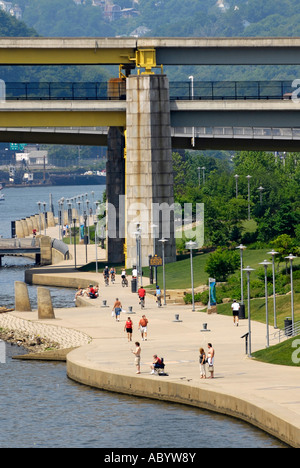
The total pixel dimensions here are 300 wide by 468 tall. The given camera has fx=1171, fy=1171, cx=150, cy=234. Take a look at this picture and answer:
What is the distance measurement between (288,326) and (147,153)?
42345 millimetres

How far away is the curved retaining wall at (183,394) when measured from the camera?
45594 mm

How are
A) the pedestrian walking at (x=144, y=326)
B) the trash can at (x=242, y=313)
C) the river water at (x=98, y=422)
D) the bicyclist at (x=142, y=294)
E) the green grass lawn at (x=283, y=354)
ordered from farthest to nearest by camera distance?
the bicyclist at (x=142, y=294) → the trash can at (x=242, y=313) → the pedestrian walking at (x=144, y=326) → the green grass lawn at (x=283, y=354) → the river water at (x=98, y=422)

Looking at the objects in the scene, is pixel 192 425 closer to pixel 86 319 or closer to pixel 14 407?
pixel 14 407

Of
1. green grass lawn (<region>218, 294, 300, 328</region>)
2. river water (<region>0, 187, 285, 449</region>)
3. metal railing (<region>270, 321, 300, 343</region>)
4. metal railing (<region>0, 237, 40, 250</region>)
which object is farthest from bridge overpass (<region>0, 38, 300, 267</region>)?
river water (<region>0, 187, 285, 449</region>)

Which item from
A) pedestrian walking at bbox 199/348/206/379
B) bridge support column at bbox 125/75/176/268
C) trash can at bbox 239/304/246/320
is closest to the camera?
→ pedestrian walking at bbox 199/348/206/379

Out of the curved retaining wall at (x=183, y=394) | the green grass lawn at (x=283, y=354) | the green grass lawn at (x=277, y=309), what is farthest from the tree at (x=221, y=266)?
the green grass lawn at (x=283, y=354)

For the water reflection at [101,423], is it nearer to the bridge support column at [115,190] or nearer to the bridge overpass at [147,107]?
the bridge overpass at [147,107]

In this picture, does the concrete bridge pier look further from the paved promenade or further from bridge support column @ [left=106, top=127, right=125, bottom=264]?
the paved promenade

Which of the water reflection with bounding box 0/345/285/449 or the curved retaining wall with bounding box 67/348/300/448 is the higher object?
the curved retaining wall with bounding box 67/348/300/448

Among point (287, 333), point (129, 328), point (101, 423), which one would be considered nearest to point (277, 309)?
point (287, 333)

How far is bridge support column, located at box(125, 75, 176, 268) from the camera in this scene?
104250mm

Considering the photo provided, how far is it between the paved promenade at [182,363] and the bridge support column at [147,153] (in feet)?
64.9

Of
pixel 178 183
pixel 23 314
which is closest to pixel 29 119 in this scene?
pixel 23 314

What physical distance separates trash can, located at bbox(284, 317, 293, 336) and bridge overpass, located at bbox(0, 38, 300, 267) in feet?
126
